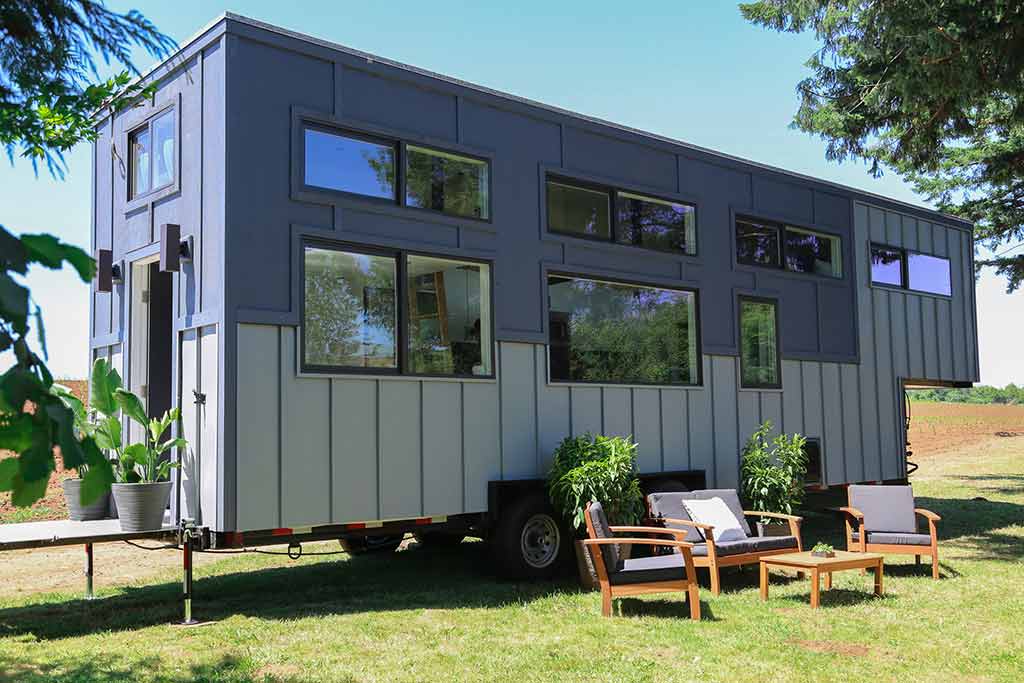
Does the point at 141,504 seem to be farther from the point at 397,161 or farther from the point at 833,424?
the point at 833,424

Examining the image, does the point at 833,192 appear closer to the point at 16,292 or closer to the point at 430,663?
the point at 430,663

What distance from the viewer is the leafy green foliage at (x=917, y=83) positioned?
831cm

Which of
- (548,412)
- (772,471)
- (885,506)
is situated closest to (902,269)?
(772,471)

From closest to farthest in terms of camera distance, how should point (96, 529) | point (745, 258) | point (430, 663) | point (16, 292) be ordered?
point (16, 292) < point (430, 663) < point (96, 529) < point (745, 258)

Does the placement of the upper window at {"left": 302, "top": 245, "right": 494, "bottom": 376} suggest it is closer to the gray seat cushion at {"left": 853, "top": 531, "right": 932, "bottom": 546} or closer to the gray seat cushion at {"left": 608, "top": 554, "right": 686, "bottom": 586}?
the gray seat cushion at {"left": 608, "top": 554, "right": 686, "bottom": 586}

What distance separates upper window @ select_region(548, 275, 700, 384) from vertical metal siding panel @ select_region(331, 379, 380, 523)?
207 centimetres

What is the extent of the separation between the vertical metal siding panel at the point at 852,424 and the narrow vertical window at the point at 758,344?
1.37 metres

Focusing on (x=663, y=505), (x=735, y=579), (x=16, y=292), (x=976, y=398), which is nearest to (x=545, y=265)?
(x=663, y=505)

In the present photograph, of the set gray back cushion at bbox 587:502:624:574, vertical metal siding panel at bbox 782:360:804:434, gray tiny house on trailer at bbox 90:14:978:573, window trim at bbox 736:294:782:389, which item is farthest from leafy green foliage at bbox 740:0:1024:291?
gray back cushion at bbox 587:502:624:574

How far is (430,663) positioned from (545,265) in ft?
13.9

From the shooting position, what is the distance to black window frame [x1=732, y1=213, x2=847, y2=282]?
10.7 m


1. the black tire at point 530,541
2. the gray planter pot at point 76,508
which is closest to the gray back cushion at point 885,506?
the black tire at point 530,541

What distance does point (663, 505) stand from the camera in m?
8.49

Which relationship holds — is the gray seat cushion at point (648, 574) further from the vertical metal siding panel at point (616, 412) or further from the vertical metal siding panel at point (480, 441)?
the vertical metal siding panel at point (616, 412)
